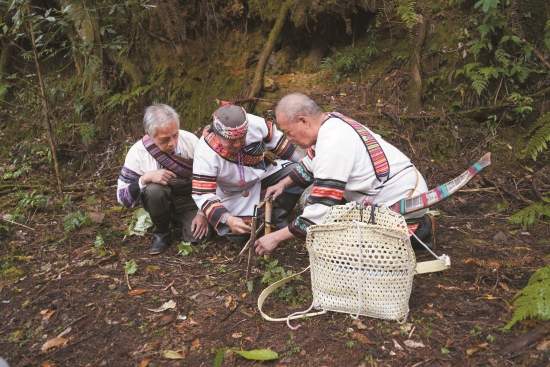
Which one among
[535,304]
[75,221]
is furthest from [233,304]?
[75,221]

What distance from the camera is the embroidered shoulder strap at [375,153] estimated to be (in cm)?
330

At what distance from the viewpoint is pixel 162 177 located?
403cm

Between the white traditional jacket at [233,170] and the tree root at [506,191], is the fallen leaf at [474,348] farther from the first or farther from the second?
the tree root at [506,191]

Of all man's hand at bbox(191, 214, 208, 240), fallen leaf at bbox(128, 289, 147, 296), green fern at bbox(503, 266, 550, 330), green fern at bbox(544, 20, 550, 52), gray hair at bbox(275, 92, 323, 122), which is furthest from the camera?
green fern at bbox(544, 20, 550, 52)

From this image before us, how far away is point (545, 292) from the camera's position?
8.44 ft

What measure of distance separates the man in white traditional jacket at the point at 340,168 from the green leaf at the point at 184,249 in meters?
1.15

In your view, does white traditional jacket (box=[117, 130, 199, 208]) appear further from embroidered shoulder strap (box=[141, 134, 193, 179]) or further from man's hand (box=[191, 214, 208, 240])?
man's hand (box=[191, 214, 208, 240])

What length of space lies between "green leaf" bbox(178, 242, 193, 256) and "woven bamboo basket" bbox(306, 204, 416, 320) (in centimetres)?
163

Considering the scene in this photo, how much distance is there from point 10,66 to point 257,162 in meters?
7.61

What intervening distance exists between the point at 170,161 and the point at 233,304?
5.25 ft

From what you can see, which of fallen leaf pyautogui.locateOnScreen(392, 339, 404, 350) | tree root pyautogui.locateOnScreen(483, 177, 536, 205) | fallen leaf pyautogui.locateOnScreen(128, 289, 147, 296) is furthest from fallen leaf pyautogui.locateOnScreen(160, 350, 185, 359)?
tree root pyautogui.locateOnScreen(483, 177, 536, 205)

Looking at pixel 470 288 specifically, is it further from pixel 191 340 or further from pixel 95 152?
pixel 95 152

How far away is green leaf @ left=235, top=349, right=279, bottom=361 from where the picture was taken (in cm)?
264

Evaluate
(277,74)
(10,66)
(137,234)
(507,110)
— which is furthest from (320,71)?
(10,66)
